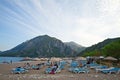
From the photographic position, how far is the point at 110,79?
610 inches

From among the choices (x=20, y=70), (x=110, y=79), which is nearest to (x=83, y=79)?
(x=110, y=79)

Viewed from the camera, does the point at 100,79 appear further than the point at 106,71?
No

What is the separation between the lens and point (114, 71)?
21.1 meters

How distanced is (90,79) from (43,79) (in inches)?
177

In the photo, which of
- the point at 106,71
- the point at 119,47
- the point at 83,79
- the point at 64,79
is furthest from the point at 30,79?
the point at 119,47

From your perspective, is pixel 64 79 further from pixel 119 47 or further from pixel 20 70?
pixel 119 47

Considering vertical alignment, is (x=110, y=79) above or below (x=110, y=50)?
below

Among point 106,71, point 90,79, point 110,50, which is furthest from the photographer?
point 110,50

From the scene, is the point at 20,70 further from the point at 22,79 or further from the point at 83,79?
the point at 83,79

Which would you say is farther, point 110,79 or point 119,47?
point 119,47

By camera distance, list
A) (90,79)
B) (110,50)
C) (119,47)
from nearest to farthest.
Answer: (90,79), (119,47), (110,50)

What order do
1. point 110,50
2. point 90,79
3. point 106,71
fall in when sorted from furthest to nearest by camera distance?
point 110,50 < point 106,71 < point 90,79

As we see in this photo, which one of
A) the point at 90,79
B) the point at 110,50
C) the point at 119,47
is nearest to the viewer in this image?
the point at 90,79

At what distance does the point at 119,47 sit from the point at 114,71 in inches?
679
